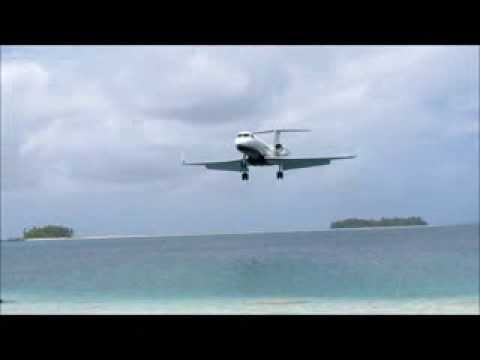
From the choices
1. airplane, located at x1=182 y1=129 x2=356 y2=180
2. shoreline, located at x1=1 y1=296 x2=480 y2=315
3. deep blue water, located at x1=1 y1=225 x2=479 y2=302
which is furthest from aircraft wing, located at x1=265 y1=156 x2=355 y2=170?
deep blue water, located at x1=1 y1=225 x2=479 y2=302

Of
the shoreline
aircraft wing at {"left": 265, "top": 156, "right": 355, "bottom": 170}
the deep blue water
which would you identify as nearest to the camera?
aircraft wing at {"left": 265, "top": 156, "right": 355, "bottom": 170}

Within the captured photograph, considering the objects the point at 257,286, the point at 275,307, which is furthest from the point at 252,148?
the point at 257,286

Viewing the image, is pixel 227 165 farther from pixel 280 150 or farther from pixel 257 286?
pixel 257 286

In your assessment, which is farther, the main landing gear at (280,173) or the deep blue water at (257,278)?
the deep blue water at (257,278)

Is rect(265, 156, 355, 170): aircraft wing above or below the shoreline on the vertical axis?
above

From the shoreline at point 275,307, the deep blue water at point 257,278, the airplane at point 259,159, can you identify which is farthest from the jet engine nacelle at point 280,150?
the deep blue water at point 257,278

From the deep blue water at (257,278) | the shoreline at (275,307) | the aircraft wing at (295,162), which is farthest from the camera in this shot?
the deep blue water at (257,278)

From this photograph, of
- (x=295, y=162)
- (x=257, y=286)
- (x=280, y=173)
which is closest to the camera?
(x=280, y=173)

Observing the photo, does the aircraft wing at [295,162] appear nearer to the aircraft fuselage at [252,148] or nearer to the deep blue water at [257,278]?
the aircraft fuselage at [252,148]

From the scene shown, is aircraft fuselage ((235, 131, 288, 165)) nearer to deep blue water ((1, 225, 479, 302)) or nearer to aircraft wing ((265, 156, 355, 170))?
aircraft wing ((265, 156, 355, 170))

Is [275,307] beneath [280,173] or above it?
beneath

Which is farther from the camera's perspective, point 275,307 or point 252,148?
Answer: point 275,307

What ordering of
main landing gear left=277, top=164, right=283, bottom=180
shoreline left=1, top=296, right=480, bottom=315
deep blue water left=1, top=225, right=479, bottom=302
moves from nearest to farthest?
main landing gear left=277, top=164, right=283, bottom=180 → shoreline left=1, top=296, right=480, bottom=315 → deep blue water left=1, top=225, right=479, bottom=302

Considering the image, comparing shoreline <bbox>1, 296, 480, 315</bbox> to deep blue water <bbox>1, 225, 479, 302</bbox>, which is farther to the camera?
deep blue water <bbox>1, 225, 479, 302</bbox>
